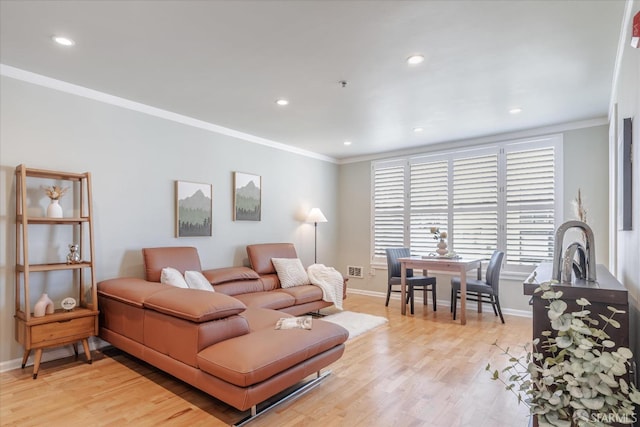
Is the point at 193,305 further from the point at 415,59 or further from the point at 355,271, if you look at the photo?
the point at 355,271

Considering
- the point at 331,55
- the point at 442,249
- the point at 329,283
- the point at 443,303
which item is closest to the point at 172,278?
the point at 329,283

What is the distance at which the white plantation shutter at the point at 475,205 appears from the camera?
5219 mm

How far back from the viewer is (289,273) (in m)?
4.79

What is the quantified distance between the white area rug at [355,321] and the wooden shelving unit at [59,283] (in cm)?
265

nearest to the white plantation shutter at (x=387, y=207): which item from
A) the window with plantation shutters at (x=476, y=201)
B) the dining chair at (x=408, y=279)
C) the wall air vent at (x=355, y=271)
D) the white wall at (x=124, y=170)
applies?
the window with plantation shutters at (x=476, y=201)

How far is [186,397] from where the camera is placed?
2.53 m

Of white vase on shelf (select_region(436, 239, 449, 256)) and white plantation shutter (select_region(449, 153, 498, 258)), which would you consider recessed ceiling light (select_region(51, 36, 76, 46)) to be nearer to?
white vase on shelf (select_region(436, 239, 449, 256))

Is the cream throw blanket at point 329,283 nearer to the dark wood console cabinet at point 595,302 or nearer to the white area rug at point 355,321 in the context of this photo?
the white area rug at point 355,321

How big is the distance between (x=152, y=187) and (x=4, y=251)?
4.65 feet

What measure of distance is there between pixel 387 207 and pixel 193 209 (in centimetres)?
348

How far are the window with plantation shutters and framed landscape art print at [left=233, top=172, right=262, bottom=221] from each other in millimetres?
2350

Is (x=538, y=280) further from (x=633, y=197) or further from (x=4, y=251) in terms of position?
(x=4, y=251)

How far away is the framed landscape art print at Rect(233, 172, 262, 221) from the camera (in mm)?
4918

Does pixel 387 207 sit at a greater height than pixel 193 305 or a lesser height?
greater
